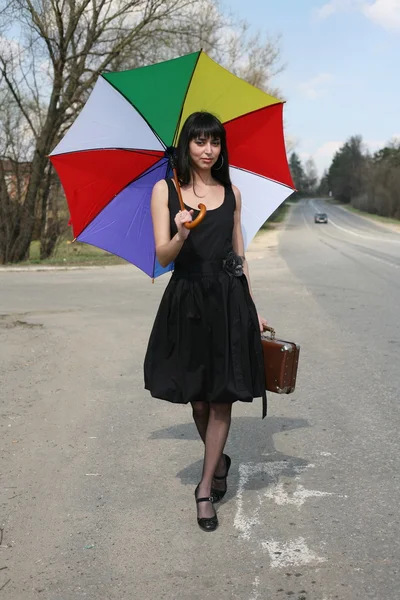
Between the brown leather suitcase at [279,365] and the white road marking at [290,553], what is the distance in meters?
0.75

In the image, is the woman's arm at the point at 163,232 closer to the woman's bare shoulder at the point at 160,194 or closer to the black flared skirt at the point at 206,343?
the woman's bare shoulder at the point at 160,194

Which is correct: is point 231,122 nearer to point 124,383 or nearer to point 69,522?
point 69,522

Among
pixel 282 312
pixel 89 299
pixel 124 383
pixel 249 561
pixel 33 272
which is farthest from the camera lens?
pixel 33 272

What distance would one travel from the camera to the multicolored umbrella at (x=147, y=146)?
3.69 metres

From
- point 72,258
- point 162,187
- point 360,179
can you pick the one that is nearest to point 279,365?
point 162,187

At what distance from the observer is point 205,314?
345cm

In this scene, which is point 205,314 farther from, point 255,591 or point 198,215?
point 255,591

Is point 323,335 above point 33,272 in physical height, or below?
above

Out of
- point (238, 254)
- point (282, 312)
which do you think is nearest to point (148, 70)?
point (238, 254)

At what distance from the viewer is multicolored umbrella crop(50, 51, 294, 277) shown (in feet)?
12.1

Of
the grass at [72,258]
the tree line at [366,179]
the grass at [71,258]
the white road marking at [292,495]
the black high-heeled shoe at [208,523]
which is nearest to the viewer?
the black high-heeled shoe at [208,523]

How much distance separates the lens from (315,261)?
2178cm

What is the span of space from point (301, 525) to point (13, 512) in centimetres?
146

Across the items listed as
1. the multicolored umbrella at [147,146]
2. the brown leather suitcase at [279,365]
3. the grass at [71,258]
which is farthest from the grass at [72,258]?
the brown leather suitcase at [279,365]
